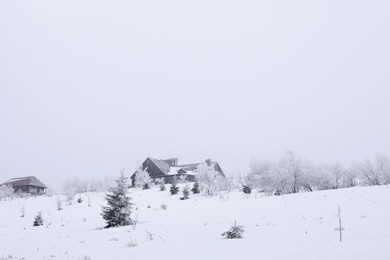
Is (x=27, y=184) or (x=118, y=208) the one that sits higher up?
(x=118, y=208)

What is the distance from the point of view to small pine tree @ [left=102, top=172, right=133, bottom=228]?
15.8 metres

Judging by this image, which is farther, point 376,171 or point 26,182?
point 26,182

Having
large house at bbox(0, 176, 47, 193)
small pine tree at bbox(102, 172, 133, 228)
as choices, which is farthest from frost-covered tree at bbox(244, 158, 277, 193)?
large house at bbox(0, 176, 47, 193)

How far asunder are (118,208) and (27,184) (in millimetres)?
64477

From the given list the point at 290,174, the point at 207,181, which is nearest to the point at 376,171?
the point at 290,174

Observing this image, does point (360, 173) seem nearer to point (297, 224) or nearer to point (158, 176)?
point (297, 224)

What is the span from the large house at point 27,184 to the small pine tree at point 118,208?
6015cm

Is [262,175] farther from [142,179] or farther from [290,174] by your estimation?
[142,179]

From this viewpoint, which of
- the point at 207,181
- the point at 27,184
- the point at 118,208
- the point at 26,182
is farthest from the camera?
the point at 26,182

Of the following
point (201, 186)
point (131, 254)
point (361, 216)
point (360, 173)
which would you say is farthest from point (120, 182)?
point (360, 173)

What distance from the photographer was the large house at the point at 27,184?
69444 mm

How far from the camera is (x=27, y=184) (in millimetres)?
69938

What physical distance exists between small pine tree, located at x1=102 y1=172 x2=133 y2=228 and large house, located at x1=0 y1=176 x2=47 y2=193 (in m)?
60.2

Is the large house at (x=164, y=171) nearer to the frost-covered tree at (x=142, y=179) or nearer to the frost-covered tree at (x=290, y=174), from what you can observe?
the frost-covered tree at (x=142, y=179)
